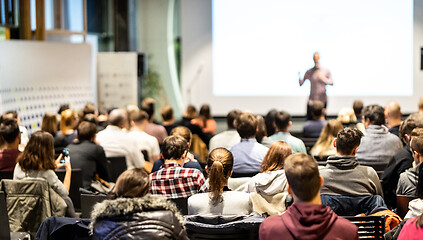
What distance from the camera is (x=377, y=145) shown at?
5.36 metres

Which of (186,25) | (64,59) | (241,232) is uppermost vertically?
(186,25)

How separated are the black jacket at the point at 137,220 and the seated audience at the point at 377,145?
3.01 m

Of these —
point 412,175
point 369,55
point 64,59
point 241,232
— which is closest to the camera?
point 241,232

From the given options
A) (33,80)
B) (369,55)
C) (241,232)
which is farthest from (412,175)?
(369,55)

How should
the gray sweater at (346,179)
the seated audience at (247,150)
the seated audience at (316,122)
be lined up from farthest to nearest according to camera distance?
the seated audience at (316,122) → the seated audience at (247,150) → the gray sweater at (346,179)

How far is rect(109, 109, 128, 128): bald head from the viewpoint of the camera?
6195 mm

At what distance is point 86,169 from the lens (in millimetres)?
5430

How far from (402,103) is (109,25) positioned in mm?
6178

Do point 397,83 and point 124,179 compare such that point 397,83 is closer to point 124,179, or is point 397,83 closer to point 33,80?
point 33,80

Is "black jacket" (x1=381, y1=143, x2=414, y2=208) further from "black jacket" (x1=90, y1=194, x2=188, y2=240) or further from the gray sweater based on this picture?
"black jacket" (x1=90, y1=194, x2=188, y2=240)

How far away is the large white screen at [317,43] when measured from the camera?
11.0 meters

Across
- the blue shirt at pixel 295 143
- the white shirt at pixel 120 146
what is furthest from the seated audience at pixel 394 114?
the white shirt at pixel 120 146

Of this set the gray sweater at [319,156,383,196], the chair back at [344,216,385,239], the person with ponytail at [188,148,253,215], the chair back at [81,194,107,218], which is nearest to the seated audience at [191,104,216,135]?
the chair back at [81,194,107,218]

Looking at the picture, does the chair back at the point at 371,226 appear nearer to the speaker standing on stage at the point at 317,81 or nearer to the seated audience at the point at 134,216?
the seated audience at the point at 134,216
